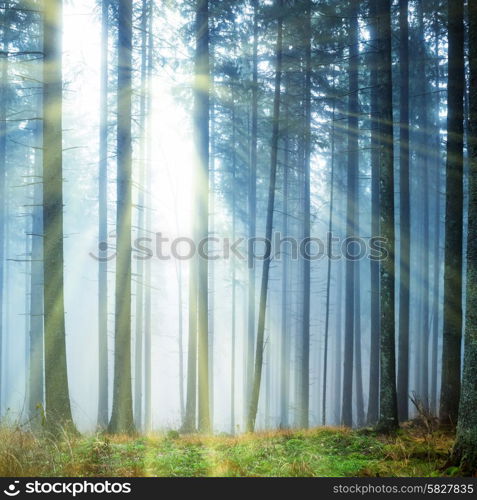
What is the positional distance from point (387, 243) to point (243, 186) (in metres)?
14.2

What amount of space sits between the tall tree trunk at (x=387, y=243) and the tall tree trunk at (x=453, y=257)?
109 centimetres

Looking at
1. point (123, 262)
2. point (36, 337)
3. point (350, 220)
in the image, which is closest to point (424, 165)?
point (350, 220)

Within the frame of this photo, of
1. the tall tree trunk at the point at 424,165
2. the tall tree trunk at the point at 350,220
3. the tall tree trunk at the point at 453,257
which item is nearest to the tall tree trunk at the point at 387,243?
the tall tree trunk at the point at 453,257

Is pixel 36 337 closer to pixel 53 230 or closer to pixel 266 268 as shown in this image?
pixel 53 230

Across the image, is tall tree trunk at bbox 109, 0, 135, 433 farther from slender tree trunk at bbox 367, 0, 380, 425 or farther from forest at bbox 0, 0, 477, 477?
slender tree trunk at bbox 367, 0, 380, 425

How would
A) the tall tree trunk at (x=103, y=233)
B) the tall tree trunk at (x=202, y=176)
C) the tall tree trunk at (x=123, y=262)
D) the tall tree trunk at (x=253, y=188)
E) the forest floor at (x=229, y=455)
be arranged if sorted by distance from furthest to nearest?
the tall tree trunk at (x=103, y=233) < the tall tree trunk at (x=253, y=188) < the tall tree trunk at (x=202, y=176) < the tall tree trunk at (x=123, y=262) < the forest floor at (x=229, y=455)

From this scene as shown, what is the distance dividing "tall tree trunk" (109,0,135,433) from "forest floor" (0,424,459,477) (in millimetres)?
1275

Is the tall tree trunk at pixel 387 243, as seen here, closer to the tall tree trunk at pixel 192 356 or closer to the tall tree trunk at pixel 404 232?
the tall tree trunk at pixel 404 232

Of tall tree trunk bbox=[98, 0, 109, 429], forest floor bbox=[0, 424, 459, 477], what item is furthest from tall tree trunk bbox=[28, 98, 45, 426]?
forest floor bbox=[0, 424, 459, 477]

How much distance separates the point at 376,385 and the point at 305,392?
256cm

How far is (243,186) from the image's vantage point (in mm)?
22859

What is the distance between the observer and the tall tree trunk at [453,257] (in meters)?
9.13

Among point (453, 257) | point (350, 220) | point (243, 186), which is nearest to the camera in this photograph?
point (453, 257)
